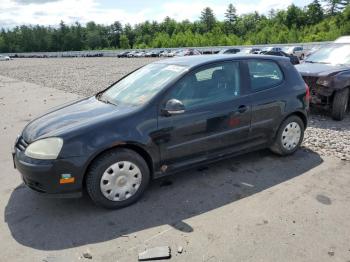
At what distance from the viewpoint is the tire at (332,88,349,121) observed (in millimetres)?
7094

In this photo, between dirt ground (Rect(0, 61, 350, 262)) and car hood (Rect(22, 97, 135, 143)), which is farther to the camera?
car hood (Rect(22, 97, 135, 143))

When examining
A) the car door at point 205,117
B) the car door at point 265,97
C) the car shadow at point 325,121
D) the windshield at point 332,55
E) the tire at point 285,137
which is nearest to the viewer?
the car door at point 205,117

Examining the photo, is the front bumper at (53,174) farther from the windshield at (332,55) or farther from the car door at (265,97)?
the windshield at (332,55)

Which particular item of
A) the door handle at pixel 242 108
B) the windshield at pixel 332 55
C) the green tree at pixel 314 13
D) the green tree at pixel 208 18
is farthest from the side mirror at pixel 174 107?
the green tree at pixel 208 18

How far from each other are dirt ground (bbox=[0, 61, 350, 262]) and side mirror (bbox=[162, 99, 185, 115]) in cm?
107

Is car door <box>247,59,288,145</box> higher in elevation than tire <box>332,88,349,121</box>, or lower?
higher

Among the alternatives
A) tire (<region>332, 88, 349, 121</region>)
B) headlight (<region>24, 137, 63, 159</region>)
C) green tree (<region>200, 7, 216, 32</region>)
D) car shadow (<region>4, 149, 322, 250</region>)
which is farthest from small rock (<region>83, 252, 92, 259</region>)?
green tree (<region>200, 7, 216, 32</region>)

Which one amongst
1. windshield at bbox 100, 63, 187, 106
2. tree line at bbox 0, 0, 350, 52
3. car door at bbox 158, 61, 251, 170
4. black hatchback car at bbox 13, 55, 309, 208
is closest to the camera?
black hatchback car at bbox 13, 55, 309, 208

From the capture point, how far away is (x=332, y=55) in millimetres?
8477

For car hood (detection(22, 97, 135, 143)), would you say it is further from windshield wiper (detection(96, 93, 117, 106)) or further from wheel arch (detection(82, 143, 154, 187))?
wheel arch (detection(82, 143, 154, 187))

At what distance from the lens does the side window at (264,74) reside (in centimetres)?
474

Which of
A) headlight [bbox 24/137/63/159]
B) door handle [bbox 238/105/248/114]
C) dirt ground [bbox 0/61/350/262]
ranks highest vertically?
door handle [bbox 238/105/248/114]

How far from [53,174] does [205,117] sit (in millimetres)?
1889

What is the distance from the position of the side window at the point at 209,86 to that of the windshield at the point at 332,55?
4686 millimetres
